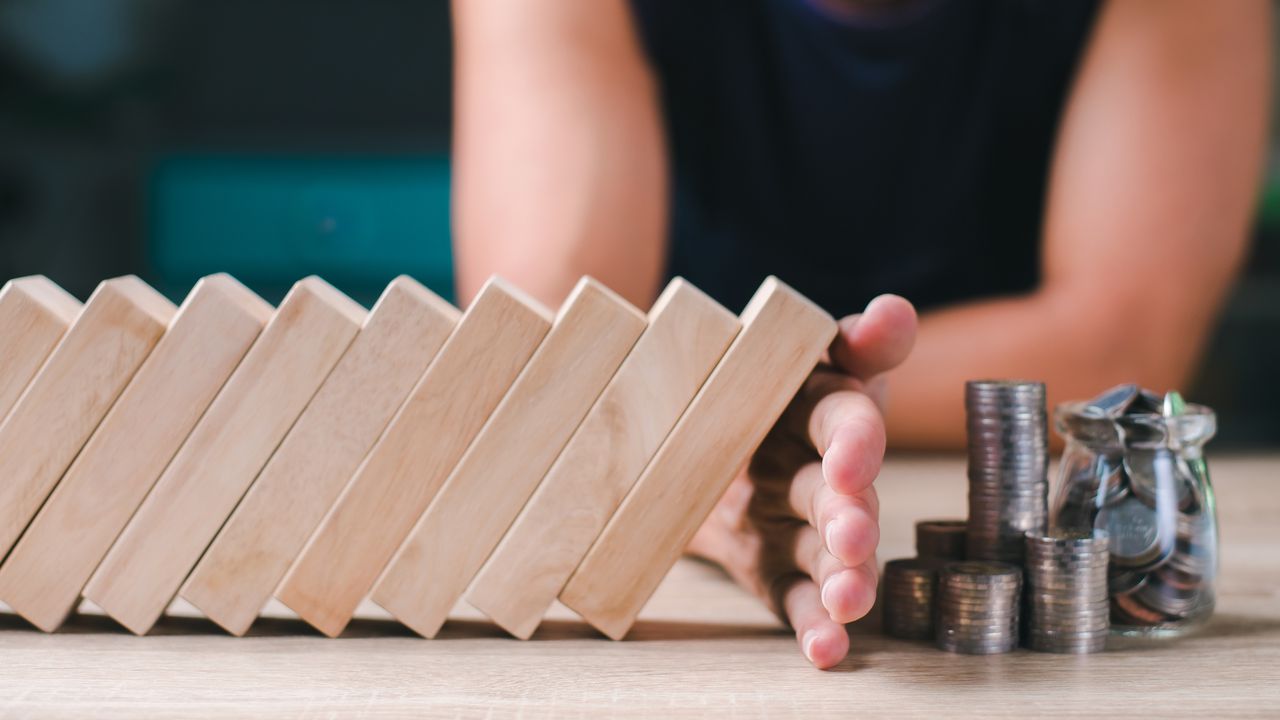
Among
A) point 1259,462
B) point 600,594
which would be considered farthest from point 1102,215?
point 600,594

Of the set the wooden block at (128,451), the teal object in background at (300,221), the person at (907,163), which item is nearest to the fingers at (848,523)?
the wooden block at (128,451)

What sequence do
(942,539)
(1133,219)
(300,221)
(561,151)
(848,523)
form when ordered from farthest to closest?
(300,221)
(1133,219)
(561,151)
(942,539)
(848,523)

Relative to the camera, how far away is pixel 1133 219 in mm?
1542

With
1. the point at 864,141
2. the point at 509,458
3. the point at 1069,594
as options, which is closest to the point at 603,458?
the point at 509,458

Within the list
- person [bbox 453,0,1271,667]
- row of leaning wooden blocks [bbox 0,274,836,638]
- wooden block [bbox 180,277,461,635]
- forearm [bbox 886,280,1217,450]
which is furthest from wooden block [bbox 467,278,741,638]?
forearm [bbox 886,280,1217,450]

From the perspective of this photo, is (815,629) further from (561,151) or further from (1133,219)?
(1133,219)

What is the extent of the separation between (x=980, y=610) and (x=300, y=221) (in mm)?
2849

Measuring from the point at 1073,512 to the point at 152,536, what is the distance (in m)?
0.59

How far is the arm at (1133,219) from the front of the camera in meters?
1.50

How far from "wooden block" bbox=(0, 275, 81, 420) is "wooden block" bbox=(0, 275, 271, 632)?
2.2 inches

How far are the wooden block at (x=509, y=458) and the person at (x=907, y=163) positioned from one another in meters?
0.60

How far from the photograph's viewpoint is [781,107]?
1684 mm

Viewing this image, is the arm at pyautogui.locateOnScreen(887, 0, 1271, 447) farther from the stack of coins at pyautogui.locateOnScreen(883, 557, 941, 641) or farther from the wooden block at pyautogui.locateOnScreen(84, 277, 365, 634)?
the wooden block at pyautogui.locateOnScreen(84, 277, 365, 634)

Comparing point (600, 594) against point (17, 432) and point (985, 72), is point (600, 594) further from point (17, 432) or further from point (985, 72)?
point (985, 72)
